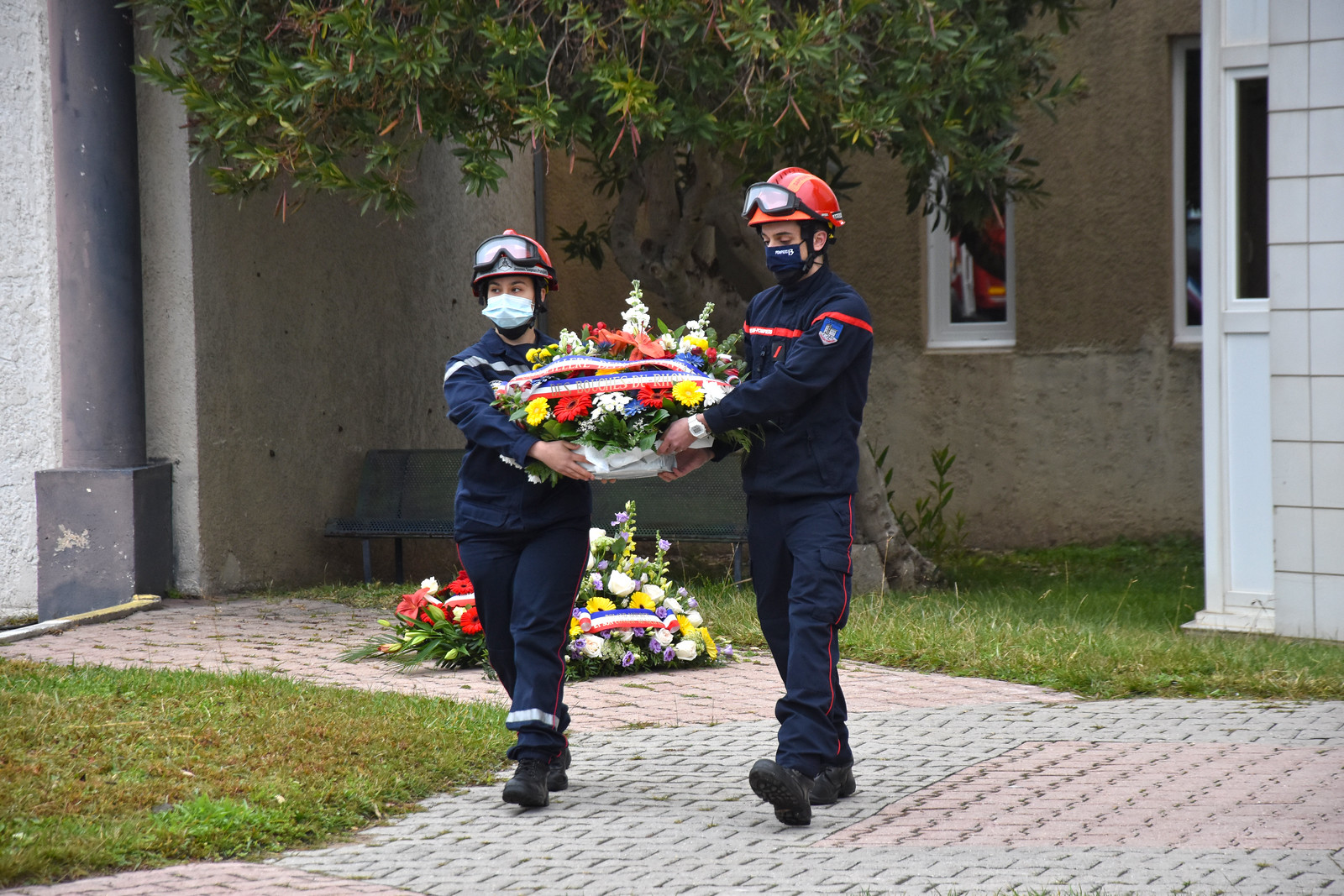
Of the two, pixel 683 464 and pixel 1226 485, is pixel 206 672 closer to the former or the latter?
pixel 683 464

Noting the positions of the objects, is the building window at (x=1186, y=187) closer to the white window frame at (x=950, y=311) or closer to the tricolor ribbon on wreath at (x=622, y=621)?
the white window frame at (x=950, y=311)

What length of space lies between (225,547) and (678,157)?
4.11 m

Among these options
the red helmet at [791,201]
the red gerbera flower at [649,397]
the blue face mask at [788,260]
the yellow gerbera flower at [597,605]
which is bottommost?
the yellow gerbera flower at [597,605]

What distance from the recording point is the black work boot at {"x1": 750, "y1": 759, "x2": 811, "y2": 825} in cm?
423

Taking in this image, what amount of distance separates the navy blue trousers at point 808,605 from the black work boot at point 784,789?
0.06 m

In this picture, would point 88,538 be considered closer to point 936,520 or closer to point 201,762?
point 201,762

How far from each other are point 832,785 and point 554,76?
15.4 ft

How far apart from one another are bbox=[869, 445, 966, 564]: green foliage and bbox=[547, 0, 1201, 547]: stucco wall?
18 centimetres

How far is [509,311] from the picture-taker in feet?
15.7

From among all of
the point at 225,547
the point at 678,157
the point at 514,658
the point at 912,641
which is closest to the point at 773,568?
the point at 514,658

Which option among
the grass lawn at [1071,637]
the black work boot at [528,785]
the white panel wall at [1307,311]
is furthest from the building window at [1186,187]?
the black work boot at [528,785]

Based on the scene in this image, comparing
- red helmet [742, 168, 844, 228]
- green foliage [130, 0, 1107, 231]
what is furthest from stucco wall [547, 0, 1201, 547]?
red helmet [742, 168, 844, 228]

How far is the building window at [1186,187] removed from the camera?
1162cm

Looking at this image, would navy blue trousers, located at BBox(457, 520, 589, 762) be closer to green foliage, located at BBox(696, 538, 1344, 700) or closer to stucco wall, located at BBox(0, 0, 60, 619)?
green foliage, located at BBox(696, 538, 1344, 700)
